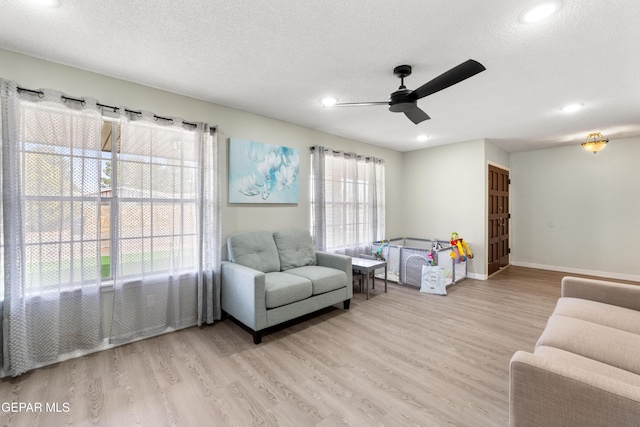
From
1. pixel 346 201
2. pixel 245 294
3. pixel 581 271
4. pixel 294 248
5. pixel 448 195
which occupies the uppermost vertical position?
pixel 448 195

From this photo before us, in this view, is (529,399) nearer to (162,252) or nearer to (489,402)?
(489,402)

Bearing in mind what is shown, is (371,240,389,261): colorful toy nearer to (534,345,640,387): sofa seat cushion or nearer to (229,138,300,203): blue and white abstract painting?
(229,138,300,203): blue and white abstract painting

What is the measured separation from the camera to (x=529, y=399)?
1.15 m

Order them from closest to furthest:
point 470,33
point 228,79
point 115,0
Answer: point 115,0, point 470,33, point 228,79

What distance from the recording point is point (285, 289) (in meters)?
2.76

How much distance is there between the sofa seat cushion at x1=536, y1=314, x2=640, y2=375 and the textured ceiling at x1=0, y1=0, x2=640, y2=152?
1.97 metres

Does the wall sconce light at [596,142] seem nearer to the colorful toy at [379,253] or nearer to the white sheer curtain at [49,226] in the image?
the colorful toy at [379,253]

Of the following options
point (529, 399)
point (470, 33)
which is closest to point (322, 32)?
point (470, 33)

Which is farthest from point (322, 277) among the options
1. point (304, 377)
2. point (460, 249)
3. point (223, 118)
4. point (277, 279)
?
point (460, 249)

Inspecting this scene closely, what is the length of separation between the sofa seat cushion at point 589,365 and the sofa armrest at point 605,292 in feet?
3.41

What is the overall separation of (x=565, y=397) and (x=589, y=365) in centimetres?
44

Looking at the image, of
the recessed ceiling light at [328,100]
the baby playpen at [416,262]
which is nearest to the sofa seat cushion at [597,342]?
the baby playpen at [416,262]

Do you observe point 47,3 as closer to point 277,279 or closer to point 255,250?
point 255,250

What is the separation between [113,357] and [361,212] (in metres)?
3.90
